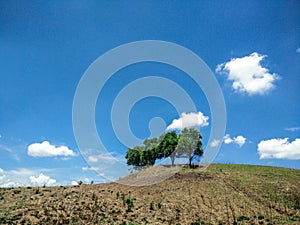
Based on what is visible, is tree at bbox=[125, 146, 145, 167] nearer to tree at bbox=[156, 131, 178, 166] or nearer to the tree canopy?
the tree canopy

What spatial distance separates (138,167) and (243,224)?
1382 inches

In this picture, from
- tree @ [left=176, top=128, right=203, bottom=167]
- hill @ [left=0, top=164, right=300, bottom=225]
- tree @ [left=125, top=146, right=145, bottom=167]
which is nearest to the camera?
hill @ [left=0, top=164, right=300, bottom=225]

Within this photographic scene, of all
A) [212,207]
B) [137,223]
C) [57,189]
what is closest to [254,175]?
[212,207]

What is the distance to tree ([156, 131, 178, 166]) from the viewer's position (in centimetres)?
4526

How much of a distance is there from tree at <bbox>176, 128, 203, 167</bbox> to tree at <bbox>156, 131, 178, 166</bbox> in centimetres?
160

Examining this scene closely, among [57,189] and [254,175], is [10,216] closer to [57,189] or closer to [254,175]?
[57,189]

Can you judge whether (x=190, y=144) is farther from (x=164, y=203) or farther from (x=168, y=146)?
(x=164, y=203)

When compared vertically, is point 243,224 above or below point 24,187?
below

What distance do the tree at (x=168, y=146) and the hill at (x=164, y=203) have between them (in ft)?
44.5

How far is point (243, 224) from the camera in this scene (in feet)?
63.3

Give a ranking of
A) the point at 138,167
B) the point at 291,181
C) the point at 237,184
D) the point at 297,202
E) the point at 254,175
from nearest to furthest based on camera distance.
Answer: the point at 297,202 → the point at 237,184 → the point at 291,181 → the point at 254,175 → the point at 138,167

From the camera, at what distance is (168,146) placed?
46.1m

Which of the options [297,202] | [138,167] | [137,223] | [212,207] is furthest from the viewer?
[138,167]

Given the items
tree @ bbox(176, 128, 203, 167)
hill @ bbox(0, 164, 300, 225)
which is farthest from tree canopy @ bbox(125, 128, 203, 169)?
hill @ bbox(0, 164, 300, 225)
